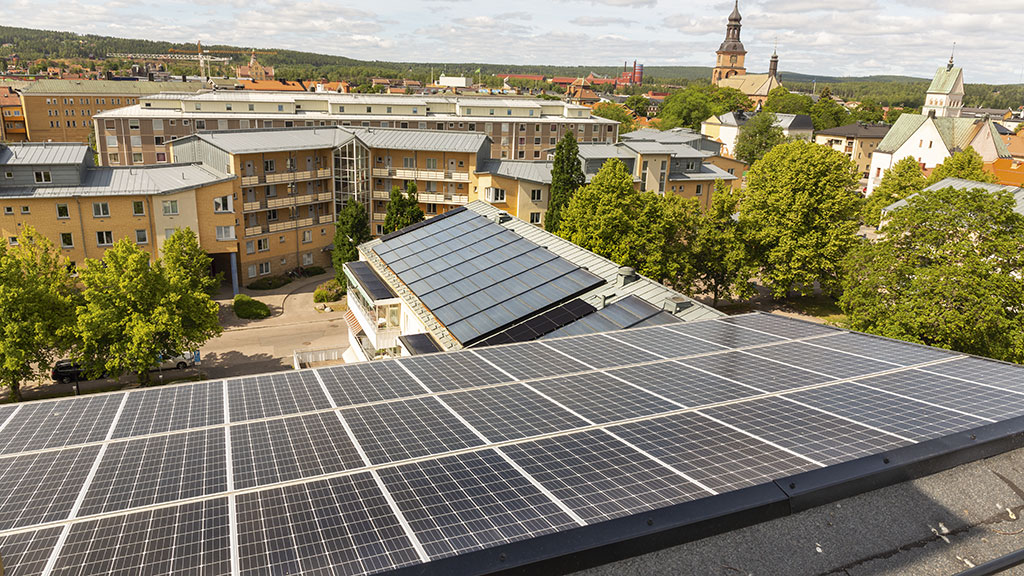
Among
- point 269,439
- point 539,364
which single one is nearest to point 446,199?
point 539,364

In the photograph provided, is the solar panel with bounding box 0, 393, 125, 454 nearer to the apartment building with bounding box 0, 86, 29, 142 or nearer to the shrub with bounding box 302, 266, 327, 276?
the shrub with bounding box 302, 266, 327, 276

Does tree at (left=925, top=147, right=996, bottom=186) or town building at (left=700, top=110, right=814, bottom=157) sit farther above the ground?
town building at (left=700, top=110, right=814, bottom=157)

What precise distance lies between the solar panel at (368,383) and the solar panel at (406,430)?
571mm

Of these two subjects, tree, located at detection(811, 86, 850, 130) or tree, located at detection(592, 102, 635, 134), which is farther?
tree, located at detection(811, 86, 850, 130)

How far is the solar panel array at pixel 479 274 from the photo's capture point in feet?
93.6

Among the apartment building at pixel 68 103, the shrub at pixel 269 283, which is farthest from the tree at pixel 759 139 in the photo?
the apartment building at pixel 68 103

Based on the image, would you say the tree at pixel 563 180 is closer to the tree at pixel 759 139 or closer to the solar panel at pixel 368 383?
the solar panel at pixel 368 383

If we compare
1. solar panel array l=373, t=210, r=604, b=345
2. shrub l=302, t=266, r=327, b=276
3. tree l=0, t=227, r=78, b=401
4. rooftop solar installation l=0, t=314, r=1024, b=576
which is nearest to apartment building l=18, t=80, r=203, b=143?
shrub l=302, t=266, r=327, b=276

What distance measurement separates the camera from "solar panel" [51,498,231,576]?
853 cm

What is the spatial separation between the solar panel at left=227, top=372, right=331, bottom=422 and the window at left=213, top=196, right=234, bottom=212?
165ft

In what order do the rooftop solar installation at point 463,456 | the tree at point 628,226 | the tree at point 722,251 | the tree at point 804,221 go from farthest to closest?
the tree at point 804,221, the tree at point 722,251, the tree at point 628,226, the rooftop solar installation at point 463,456

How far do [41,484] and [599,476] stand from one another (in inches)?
382

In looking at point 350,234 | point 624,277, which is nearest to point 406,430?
point 624,277

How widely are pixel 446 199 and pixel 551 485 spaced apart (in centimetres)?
6699
